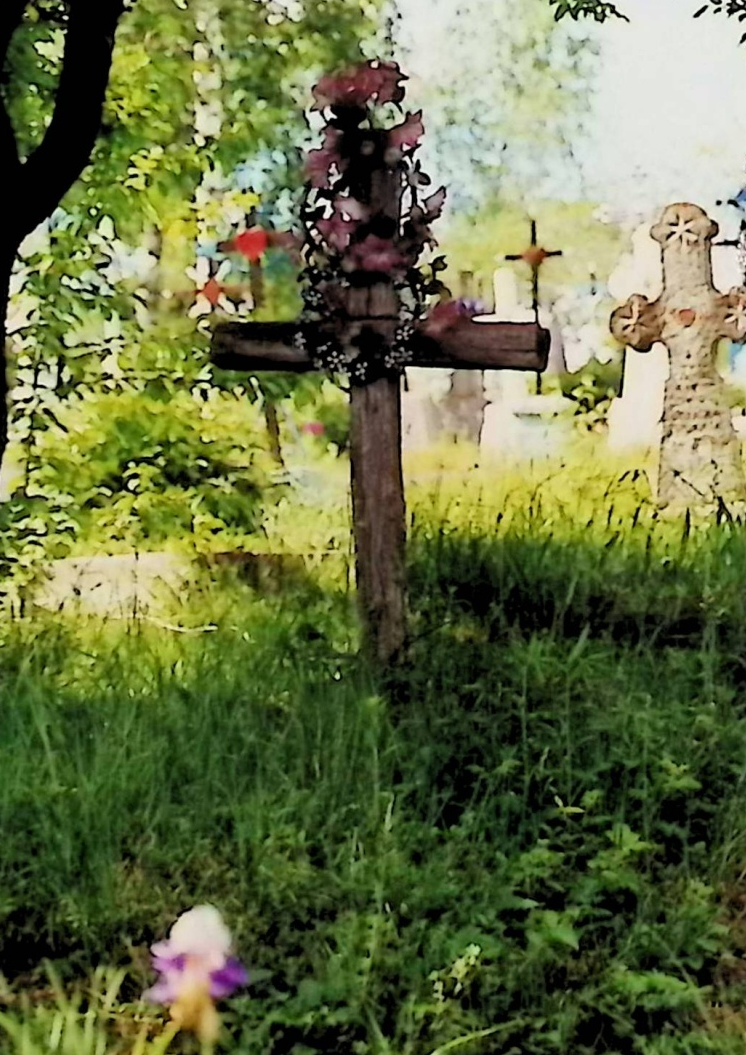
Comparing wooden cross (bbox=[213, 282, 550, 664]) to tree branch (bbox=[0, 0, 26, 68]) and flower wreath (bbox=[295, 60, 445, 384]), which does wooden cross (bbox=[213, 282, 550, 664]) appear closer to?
flower wreath (bbox=[295, 60, 445, 384])

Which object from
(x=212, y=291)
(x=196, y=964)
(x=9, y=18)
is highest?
(x=9, y=18)

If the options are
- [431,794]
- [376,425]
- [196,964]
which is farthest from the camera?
[376,425]

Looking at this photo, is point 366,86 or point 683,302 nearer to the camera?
point 366,86

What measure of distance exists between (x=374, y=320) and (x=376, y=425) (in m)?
0.09

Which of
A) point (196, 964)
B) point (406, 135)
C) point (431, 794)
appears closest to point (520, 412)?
point (406, 135)

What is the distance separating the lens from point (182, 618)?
1.38 meters

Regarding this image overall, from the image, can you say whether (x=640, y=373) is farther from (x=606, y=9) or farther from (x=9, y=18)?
(x=9, y=18)

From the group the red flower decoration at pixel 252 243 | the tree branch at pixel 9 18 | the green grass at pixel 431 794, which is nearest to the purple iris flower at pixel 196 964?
the green grass at pixel 431 794

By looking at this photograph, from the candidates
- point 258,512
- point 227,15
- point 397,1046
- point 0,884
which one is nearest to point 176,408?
point 258,512

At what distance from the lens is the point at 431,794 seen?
1.23 metres

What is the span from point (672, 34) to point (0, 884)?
991mm

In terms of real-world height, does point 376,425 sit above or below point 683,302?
below

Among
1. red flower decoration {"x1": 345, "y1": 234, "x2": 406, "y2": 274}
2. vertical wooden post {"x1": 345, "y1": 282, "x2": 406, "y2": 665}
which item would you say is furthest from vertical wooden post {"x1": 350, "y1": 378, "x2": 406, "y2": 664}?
red flower decoration {"x1": 345, "y1": 234, "x2": 406, "y2": 274}

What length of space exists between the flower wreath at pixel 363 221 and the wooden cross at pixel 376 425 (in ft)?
0.04
